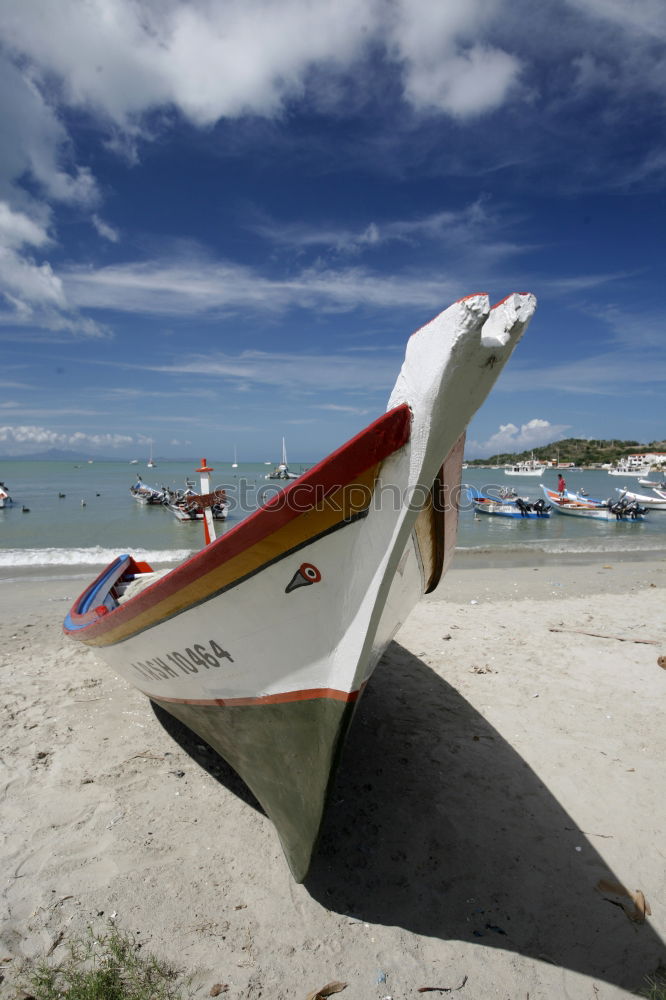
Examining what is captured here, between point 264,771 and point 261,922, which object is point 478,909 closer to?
point 261,922

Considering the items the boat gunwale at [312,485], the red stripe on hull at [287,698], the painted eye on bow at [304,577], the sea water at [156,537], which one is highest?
the boat gunwale at [312,485]

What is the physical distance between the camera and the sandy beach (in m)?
2.81

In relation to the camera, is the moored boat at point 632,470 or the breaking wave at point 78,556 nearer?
the breaking wave at point 78,556

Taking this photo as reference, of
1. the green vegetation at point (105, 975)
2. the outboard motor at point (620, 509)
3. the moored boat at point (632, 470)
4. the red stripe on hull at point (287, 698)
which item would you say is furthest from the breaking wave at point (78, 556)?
the moored boat at point (632, 470)

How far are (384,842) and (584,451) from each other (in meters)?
142

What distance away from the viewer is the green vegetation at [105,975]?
251 cm

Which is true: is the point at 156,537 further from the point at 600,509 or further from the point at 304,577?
the point at 600,509

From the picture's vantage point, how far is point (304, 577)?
269cm

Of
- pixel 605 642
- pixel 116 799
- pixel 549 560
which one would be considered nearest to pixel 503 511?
pixel 549 560

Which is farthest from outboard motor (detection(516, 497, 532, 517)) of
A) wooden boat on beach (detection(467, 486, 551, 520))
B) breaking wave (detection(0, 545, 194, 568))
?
breaking wave (detection(0, 545, 194, 568))

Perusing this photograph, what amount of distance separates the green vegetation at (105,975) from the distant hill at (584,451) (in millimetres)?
124698

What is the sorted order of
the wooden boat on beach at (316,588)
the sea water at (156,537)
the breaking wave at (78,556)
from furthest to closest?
the sea water at (156,537), the breaking wave at (78,556), the wooden boat on beach at (316,588)

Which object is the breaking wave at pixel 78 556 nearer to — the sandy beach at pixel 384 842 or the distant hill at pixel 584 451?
the sandy beach at pixel 384 842

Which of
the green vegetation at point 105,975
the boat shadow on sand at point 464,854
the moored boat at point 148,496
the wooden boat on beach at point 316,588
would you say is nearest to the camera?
the wooden boat on beach at point 316,588
